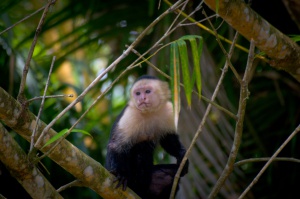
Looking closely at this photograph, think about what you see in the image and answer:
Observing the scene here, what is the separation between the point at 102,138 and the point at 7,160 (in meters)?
3.03

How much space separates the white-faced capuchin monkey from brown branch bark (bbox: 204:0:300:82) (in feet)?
2.89

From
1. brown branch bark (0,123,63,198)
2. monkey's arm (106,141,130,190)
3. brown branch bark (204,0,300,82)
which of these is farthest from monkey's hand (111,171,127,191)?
brown branch bark (204,0,300,82)

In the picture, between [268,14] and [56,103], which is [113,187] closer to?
[56,103]

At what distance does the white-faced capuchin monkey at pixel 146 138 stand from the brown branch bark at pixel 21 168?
40.3 inches

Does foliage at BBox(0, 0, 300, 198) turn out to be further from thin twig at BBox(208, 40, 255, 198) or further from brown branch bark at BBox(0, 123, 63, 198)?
brown branch bark at BBox(0, 123, 63, 198)

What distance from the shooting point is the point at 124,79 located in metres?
4.88

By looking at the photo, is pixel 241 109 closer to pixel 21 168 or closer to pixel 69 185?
pixel 69 185

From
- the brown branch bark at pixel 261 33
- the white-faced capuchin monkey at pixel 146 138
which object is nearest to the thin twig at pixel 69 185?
the white-faced capuchin monkey at pixel 146 138

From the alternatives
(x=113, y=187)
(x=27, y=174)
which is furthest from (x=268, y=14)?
(x=27, y=174)

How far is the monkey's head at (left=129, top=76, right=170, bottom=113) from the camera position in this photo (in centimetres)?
356

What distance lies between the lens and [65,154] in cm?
247

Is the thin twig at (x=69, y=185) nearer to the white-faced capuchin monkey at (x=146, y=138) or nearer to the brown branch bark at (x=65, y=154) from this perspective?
the brown branch bark at (x=65, y=154)

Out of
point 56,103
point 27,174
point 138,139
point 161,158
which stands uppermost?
point 56,103

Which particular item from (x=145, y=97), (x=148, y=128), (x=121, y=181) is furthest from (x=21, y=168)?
(x=148, y=128)
